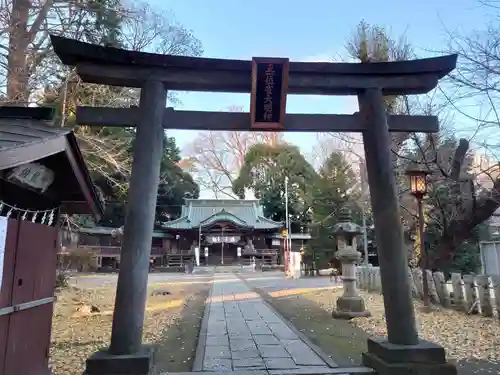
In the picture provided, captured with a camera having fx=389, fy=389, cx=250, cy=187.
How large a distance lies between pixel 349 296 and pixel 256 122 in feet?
20.8

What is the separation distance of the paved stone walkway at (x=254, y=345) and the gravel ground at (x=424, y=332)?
1.60 ft

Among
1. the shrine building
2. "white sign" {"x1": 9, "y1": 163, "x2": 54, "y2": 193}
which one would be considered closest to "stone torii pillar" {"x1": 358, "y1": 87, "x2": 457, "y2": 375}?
"white sign" {"x1": 9, "y1": 163, "x2": 54, "y2": 193}

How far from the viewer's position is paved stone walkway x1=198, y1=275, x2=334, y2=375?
5305 mm

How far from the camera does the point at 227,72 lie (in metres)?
5.32

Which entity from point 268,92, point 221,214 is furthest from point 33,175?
point 221,214

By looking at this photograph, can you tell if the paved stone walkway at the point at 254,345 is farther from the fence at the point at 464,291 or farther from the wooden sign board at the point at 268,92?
the wooden sign board at the point at 268,92

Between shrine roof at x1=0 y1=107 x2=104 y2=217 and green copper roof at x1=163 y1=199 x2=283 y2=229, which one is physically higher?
green copper roof at x1=163 y1=199 x2=283 y2=229

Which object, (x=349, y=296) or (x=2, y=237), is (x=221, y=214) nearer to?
(x=349, y=296)

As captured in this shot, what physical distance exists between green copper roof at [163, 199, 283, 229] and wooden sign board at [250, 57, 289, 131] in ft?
111

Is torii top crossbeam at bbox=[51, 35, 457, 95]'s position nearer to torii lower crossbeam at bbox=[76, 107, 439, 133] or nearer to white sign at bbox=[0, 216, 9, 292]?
torii lower crossbeam at bbox=[76, 107, 439, 133]

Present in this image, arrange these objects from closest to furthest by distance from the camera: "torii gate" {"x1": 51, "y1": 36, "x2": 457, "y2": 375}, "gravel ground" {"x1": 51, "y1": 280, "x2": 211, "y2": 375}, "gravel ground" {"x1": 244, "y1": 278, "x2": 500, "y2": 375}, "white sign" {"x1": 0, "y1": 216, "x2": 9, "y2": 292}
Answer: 1. "white sign" {"x1": 0, "y1": 216, "x2": 9, "y2": 292}
2. "torii gate" {"x1": 51, "y1": 36, "x2": 457, "y2": 375}
3. "gravel ground" {"x1": 244, "y1": 278, "x2": 500, "y2": 375}
4. "gravel ground" {"x1": 51, "y1": 280, "x2": 211, "y2": 375}

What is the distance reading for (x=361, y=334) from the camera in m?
7.81

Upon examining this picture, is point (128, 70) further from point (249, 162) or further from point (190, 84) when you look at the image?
point (249, 162)

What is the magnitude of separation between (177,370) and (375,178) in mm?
3787
